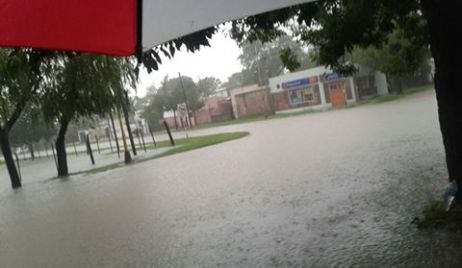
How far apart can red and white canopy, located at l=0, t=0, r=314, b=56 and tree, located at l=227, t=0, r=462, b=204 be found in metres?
2.20

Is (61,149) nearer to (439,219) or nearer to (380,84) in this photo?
(439,219)

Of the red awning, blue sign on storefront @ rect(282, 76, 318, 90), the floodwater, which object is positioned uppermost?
the red awning

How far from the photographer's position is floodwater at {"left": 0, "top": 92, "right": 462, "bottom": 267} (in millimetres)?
5512

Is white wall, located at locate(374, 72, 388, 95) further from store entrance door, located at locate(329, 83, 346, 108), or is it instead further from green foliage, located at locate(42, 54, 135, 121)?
green foliage, located at locate(42, 54, 135, 121)

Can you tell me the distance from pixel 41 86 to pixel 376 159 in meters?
12.1

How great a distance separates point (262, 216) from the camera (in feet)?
25.1

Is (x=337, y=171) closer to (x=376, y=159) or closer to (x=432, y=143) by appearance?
(x=376, y=159)

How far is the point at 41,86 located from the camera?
18844 millimetres

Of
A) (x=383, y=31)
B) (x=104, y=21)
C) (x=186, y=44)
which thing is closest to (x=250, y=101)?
(x=383, y=31)

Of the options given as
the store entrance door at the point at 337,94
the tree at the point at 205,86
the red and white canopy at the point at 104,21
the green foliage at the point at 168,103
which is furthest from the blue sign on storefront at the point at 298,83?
the red and white canopy at the point at 104,21

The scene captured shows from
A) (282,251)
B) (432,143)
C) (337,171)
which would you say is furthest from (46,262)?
(432,143)

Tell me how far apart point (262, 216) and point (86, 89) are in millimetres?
12762

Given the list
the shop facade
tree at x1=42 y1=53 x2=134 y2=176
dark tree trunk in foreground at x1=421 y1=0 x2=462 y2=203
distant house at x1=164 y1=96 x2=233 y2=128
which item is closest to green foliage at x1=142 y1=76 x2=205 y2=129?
distant house at x1=164 y1=96 x2=233 y2=128

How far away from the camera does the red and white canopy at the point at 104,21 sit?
2.65 metres
